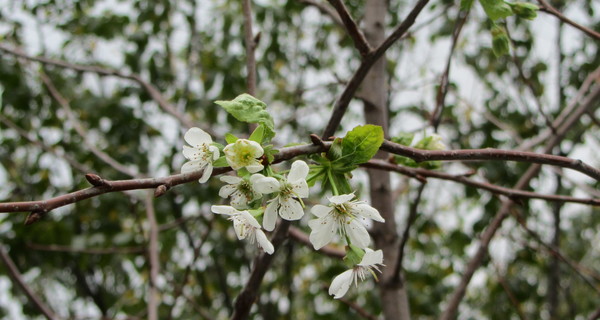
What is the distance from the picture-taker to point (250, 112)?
713mm

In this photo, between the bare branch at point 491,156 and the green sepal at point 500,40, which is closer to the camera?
the bare branch at point 491,156

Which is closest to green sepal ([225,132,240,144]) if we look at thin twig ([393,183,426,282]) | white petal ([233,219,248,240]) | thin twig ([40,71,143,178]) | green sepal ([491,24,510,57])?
white petal ([233,219,248,240])

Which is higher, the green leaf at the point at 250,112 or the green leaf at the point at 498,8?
the green leaf at the point at 498,8

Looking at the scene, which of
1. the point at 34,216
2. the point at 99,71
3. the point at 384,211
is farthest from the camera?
the point at 99,71

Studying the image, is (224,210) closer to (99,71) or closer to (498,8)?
(498,8)

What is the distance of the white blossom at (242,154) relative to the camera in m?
0.68

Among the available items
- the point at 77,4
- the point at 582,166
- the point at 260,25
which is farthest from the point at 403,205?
the point at 582,166

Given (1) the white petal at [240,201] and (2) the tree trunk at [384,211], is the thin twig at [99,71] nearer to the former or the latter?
(2) the tree trunk at [384,211]

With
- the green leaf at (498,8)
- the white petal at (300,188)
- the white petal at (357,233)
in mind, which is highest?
the green leaf at (498,8)

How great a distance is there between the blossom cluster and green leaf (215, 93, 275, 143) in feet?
0.11

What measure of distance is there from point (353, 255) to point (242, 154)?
218 millimetres

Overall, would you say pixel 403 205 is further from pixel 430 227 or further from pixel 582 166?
pixel 582 166

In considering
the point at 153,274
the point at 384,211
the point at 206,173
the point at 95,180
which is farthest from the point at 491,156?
the point at 153,274

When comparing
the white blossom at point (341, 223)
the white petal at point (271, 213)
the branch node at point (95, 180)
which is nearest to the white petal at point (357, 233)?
the white blossom at point (341, 223)
